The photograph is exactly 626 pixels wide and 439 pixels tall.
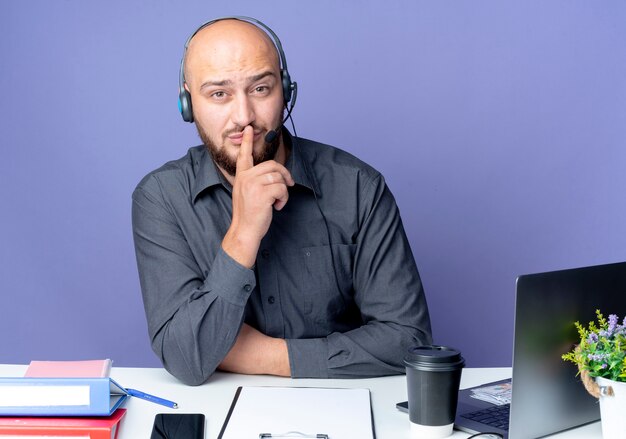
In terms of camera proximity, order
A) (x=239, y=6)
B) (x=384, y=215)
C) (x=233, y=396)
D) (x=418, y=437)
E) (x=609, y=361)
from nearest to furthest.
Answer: (x=609, y=361) < (x=418, y=437) < (x=233, y=396) < (x=384, y=215) < (x=239, y=6)

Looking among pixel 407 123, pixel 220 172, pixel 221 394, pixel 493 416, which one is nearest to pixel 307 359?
pixel 221 394

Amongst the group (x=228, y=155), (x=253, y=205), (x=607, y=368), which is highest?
(x=228, y=155)

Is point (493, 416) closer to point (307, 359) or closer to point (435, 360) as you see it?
point (435, 360)

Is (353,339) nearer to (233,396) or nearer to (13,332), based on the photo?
(233,396)

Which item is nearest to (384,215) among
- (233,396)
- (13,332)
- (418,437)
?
(233,396)

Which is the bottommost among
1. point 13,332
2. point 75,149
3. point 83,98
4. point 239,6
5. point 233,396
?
point 13,332

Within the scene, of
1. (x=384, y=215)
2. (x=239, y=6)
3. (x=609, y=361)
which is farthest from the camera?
(x=239, y=6)

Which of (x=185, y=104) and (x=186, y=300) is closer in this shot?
(x=186, y=300)

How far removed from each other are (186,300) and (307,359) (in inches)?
11.8

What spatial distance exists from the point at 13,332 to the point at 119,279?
446 mm

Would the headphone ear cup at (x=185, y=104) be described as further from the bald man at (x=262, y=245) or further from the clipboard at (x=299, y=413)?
the clipboard at (x=299, y=413)

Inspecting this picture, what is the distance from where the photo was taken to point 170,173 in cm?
210

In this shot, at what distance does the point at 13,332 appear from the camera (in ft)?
10.1

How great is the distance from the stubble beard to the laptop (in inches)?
34.5
